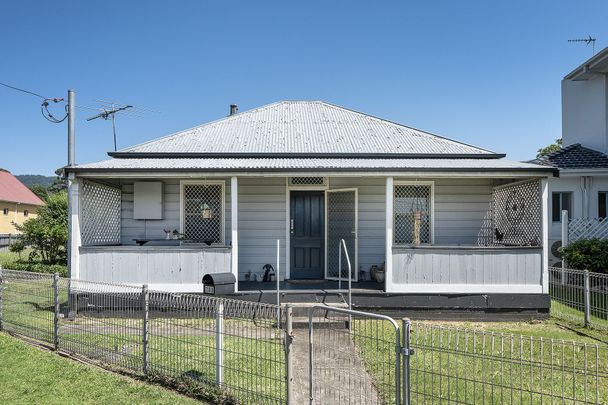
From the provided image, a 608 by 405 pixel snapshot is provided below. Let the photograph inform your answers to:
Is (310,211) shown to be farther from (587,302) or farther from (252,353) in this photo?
(587,302)

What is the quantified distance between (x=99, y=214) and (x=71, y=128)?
6.09 m

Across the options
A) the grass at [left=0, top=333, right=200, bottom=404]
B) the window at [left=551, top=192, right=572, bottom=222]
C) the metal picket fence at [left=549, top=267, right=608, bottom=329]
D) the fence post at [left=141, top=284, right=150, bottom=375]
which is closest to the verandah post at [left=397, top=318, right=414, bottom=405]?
the grass at [left=0, top=333, right=200, bottom=404]

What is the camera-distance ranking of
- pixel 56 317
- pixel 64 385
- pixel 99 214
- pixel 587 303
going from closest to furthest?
pixel 64 385 < pixel 56 317 < pixel 587 303 < pixel 99 214

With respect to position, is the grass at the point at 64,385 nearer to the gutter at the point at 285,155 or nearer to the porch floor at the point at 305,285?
the porch floor at the point at 305,285

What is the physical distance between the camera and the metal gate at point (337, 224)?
10.4 meters

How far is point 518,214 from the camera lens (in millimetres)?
9656

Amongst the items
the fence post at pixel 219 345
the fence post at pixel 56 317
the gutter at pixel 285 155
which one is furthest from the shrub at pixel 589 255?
the fence post at pixel 56 317

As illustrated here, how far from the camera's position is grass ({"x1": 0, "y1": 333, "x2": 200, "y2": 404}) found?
4477 mm

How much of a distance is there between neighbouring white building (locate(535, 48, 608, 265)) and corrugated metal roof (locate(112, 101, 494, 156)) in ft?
17.9

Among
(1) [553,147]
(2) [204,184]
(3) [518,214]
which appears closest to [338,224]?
(2) [204,184]

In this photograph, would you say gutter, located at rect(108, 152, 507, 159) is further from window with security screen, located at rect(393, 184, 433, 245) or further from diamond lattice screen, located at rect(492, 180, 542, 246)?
diamond lattice screen, located at rect(492, 180, 542, 246)

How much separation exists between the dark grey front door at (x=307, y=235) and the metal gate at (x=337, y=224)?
14cm

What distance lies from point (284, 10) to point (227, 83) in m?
6.92

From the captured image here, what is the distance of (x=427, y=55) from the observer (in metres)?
14.9
